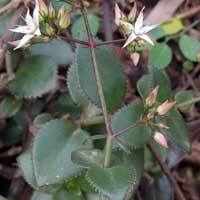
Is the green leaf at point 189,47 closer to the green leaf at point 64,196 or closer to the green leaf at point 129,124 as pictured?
the green leaf at point 129,124

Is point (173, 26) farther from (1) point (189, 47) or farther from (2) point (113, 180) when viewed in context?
(2) point (113, 180)

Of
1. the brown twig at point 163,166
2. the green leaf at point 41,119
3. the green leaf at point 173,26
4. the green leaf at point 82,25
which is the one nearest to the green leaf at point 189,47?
the green leaf at point 173,26

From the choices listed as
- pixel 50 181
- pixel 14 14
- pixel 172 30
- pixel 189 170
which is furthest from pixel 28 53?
pixel 189 170

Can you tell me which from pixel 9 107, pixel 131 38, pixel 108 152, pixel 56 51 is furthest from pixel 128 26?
pixel 9 107

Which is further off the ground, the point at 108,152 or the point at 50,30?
the point at 50,30

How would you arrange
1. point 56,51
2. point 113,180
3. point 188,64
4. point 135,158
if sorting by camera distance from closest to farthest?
point 113,180 < point 135,158 < point 56,51 < point 188,64

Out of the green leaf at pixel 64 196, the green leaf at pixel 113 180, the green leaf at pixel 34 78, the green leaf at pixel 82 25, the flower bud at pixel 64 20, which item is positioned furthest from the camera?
the green leaf at pixel 82 25
